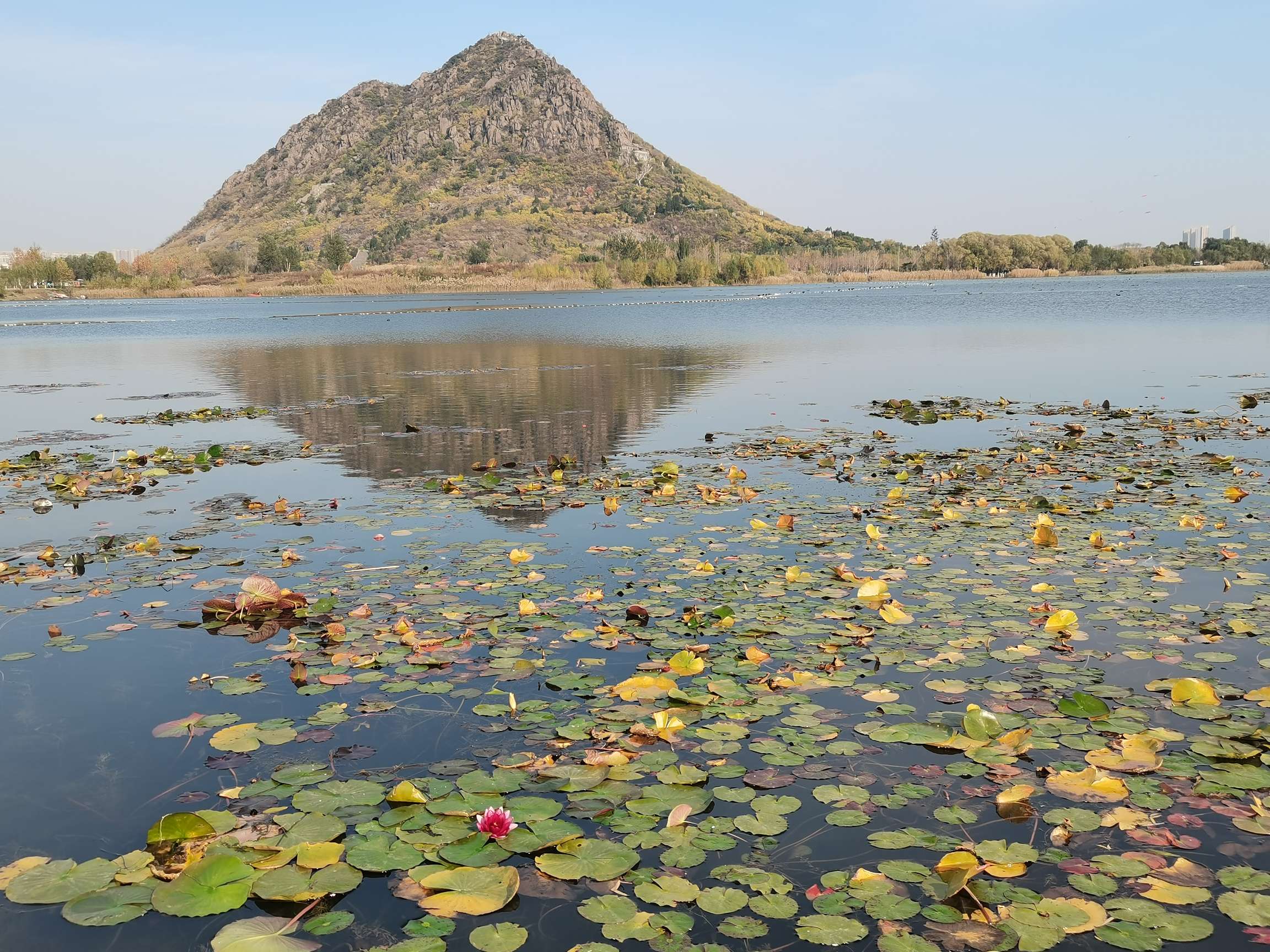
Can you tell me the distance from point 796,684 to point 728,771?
103 cm

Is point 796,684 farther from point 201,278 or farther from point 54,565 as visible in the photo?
point 201,278

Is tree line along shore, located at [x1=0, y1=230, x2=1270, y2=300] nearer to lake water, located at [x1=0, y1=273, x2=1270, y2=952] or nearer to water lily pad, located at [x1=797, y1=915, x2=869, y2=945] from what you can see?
lake water, located at [x1=0, y1=273, x2=1270, y2=952]

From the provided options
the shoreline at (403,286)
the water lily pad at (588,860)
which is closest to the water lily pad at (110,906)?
the water lily pad at (588,860)

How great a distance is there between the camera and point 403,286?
12262 centimetres

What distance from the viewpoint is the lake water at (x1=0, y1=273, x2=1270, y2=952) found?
141 inches

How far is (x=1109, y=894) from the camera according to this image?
325cm

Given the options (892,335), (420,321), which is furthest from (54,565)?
(420,321)

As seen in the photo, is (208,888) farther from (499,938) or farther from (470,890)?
(499,938)

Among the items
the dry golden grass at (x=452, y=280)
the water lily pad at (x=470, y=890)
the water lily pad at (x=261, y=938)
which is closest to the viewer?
the water lily pad at (x=261, y=938)

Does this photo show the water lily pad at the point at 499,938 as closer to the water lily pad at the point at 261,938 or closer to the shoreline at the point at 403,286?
the water lily pad at the point at 261,938

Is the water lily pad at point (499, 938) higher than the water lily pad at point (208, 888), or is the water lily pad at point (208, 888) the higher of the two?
the water lily pad at point (208, 888)

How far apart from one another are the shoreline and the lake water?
4359 inches

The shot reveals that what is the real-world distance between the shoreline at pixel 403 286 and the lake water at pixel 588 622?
110730 millimetres

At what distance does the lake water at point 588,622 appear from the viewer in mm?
3570
